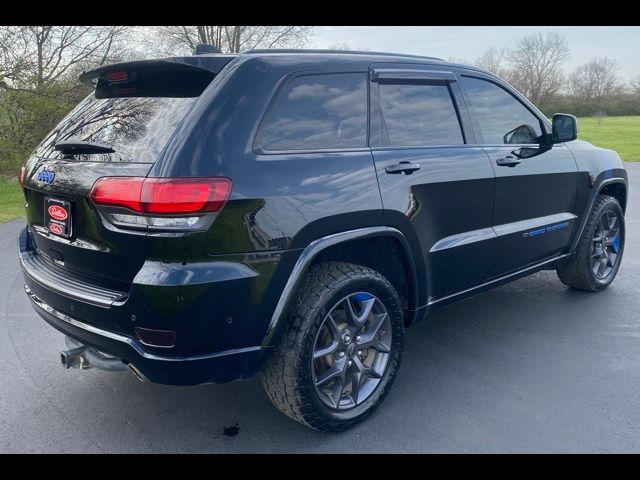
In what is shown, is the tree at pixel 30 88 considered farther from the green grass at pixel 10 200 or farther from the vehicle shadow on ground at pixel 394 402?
the vehicle shadow on ground at pixel 394 402

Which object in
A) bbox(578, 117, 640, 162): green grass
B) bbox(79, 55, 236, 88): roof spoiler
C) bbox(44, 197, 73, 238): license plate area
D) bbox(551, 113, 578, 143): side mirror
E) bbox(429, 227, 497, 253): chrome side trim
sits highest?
bbox(79, 55, 236, 88): roof spoiler

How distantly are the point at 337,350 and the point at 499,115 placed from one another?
2146 millimetres

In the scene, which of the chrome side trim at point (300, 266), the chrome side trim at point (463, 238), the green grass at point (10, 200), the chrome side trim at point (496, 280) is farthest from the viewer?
the green grass at point (10, 200)

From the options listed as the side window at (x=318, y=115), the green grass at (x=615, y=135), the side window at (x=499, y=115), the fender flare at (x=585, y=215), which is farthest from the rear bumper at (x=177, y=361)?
the green grass at (x=615, y=135)

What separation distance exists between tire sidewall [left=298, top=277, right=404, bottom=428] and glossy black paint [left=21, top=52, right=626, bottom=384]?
0.63 feet

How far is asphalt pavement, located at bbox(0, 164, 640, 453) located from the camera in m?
2.75

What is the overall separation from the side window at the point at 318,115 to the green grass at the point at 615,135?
58.1 feet

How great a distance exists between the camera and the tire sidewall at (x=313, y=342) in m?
2.61

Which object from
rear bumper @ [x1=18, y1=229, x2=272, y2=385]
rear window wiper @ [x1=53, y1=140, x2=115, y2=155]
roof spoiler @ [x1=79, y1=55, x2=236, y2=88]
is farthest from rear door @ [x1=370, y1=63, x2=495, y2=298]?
rear window wiper @ [x1=53, y1=140, x2=115, y2=155]

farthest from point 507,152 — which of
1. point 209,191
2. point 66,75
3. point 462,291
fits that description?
point 66,75

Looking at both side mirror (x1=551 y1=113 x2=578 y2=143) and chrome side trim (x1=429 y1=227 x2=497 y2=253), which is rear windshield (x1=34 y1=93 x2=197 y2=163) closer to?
chrome side trim (x1=429 y1=227 x2=497 y2=253)

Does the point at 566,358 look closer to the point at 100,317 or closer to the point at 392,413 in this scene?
the point at 392,413

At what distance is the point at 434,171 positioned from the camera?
3.15 m

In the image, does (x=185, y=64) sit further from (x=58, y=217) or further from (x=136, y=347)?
(x=136, y=347)
